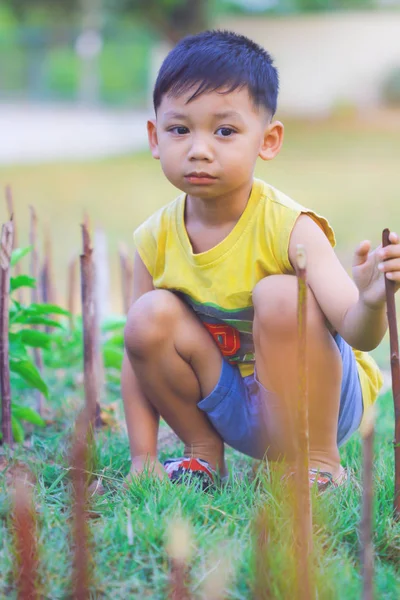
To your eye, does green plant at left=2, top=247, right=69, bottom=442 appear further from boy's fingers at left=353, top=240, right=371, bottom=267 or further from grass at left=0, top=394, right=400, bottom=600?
boy's fingers at left=353, top=240, right=371, bottom=267

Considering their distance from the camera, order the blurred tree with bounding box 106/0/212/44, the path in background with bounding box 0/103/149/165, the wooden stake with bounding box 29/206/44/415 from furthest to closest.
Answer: the blurred tree with bounding box 106/0/212/44 < the path in background with bounding box 0/103/149/165 < the wooden stake with bounding box 29/206/44/415

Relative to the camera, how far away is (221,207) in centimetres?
229

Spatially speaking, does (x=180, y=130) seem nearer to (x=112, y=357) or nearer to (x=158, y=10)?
(x=112, y=357)

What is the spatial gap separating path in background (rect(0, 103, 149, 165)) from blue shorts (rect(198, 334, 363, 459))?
13079mm

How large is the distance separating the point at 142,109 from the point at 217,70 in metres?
19.8

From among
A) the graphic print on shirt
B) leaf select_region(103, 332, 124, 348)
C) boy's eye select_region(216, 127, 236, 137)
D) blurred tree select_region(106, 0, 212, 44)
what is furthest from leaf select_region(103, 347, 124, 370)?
blurred tree select_region(106, 0, 212, 44)

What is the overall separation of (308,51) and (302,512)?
26394 mm

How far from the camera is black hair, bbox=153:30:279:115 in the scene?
2.11 meters

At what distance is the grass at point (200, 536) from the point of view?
62.5 inches

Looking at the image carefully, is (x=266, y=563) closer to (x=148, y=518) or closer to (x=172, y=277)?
(x=148, y=518)

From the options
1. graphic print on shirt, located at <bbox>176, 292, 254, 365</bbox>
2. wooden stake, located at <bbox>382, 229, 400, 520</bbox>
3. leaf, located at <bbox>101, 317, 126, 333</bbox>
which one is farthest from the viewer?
leaf, located at <bbox>101, 317, 126, 333</bbox>

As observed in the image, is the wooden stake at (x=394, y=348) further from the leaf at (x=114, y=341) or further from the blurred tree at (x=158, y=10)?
the blurred tree at (x=158, y=10)

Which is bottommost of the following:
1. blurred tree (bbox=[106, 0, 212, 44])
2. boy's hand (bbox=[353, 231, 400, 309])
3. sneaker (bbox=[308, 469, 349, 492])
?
sneaker (bbox=[308, 469, 349, 492])

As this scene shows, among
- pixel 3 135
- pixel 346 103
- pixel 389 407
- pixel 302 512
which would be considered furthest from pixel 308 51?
pixel 302 512
